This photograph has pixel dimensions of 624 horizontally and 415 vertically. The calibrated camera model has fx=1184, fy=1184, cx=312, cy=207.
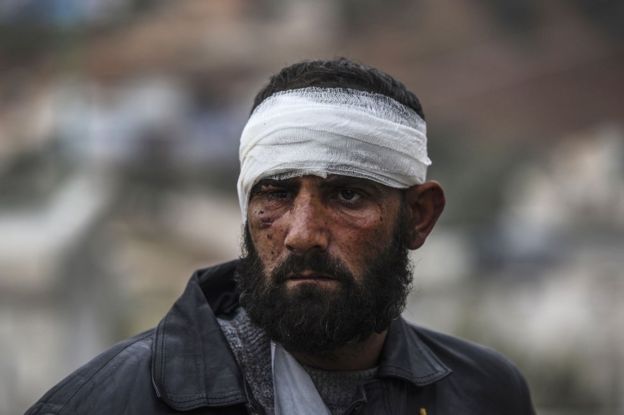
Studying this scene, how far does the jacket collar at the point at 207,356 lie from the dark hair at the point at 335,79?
17.6 inches

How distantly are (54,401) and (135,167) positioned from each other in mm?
9386

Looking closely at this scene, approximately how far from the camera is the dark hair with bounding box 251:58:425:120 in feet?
8.95

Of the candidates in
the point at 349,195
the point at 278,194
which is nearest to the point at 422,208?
the point at 349,195

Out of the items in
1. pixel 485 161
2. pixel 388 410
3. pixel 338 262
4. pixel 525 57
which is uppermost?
pixel 525 57

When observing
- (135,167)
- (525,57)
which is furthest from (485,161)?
(135,167)

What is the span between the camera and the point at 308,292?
2.56 metres

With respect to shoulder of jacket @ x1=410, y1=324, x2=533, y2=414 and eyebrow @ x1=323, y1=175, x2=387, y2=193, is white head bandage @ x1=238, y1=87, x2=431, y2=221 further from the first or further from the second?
shoulder of jacket @ x1=410, y1=324, x2=533, y2=414

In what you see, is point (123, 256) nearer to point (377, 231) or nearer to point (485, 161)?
point (485, 161)

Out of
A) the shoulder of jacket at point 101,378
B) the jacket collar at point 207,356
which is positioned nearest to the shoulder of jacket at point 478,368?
the jacket collar at point 207,356

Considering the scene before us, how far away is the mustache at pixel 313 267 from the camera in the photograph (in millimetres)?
2539

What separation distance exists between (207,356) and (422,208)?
707mm

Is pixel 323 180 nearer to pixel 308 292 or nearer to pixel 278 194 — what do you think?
pixel 278 194

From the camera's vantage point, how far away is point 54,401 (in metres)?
2.40

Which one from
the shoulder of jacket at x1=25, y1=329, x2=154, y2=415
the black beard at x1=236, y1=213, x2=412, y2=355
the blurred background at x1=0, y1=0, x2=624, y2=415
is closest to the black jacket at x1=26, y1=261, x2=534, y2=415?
the shoulder of jacket at x1=25, y1=329, x2=154, y2=415
